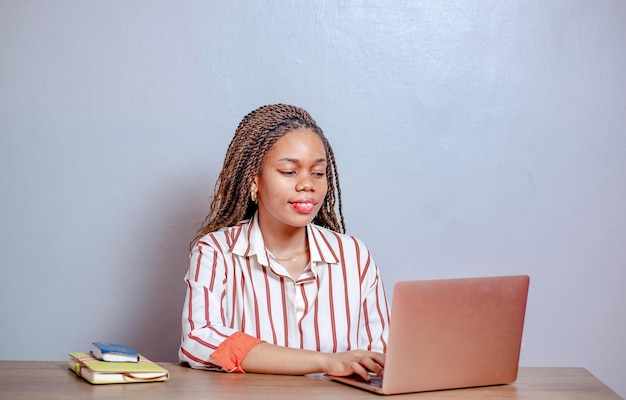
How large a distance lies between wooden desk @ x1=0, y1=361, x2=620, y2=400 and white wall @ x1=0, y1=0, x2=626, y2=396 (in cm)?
108

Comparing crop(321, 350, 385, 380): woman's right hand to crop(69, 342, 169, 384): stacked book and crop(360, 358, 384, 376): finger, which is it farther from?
crop(69, 342, 169, 384): stacked book

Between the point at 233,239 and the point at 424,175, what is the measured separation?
1.03 m

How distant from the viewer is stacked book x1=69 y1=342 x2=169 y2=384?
2002 millimetres

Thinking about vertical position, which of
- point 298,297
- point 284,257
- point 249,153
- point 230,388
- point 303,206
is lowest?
point 230,388

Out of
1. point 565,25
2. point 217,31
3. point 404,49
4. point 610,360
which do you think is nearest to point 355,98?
point 404,49

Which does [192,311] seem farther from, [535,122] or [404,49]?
[535,122]

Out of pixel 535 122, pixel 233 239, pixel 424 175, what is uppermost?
pixel 535 122

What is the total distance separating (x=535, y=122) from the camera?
10.9 ft

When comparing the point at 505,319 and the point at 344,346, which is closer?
the point at 505,319

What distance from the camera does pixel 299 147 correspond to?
2.52 meters

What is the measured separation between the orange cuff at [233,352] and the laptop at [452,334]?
299mm

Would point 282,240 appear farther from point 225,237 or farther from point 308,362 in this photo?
point 308,362

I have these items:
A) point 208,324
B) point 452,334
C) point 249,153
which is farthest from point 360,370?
point 249,153

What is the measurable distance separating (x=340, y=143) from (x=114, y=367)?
4.93 ft
